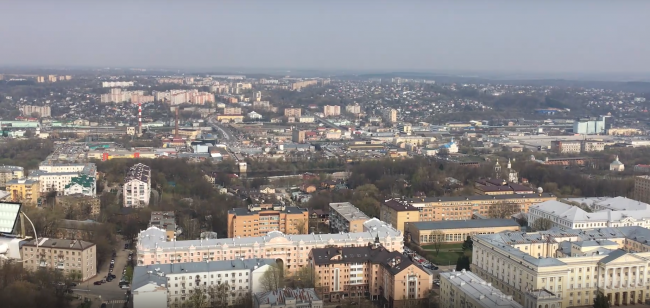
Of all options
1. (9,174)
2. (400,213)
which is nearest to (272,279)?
(400,213)

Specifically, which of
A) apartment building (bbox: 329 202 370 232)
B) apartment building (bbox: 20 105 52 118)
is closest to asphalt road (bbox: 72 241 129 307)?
apartment building (bbox: 329 202 370 232)

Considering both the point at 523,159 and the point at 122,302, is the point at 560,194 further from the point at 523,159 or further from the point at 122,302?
the point at 122,302

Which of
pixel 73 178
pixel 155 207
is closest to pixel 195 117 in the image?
pixel 73 178

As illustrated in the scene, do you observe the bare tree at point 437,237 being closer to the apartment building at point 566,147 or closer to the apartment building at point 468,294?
the apartment building at point 468,294

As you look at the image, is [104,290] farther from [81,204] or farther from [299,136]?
[299,136]

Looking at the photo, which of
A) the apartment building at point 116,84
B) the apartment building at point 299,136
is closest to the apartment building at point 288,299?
the apartment building at point 299,136
